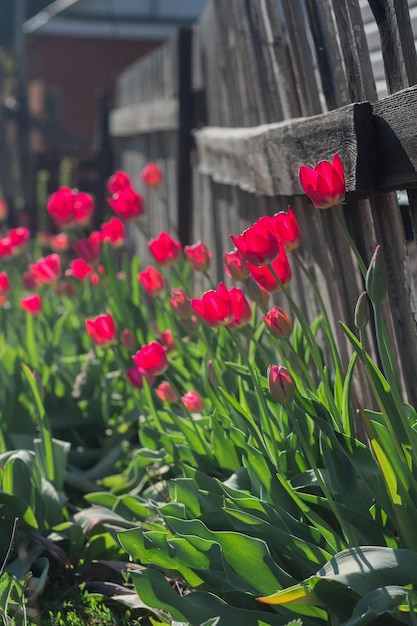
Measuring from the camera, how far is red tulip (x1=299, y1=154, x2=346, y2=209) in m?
1.76

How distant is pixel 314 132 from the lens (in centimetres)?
240

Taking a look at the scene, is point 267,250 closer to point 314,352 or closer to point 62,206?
point 314,352

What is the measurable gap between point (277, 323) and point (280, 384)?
7.6 inches

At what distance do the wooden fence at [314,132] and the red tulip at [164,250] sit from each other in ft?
1.20

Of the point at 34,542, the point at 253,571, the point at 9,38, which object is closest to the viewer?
the point at 253,571

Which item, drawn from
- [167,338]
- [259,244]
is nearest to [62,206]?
[167,338]

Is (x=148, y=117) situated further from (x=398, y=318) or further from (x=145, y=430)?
(x=398, y=318)

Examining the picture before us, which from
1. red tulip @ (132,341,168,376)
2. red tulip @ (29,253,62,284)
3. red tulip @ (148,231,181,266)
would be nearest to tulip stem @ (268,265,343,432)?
red tulip @ (132,341,168,376)

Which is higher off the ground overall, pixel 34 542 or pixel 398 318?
pixel 398 318

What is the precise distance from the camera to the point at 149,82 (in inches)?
267

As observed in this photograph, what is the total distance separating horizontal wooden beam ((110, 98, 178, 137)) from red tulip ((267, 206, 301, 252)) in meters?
3.58

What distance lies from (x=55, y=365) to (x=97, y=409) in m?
0.29

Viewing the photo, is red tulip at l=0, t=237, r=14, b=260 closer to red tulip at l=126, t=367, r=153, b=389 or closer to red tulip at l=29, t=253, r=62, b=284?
red tulip at l=29, t=253, r=62, b=284

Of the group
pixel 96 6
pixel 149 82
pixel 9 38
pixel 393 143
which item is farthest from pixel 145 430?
pixel 9 38
